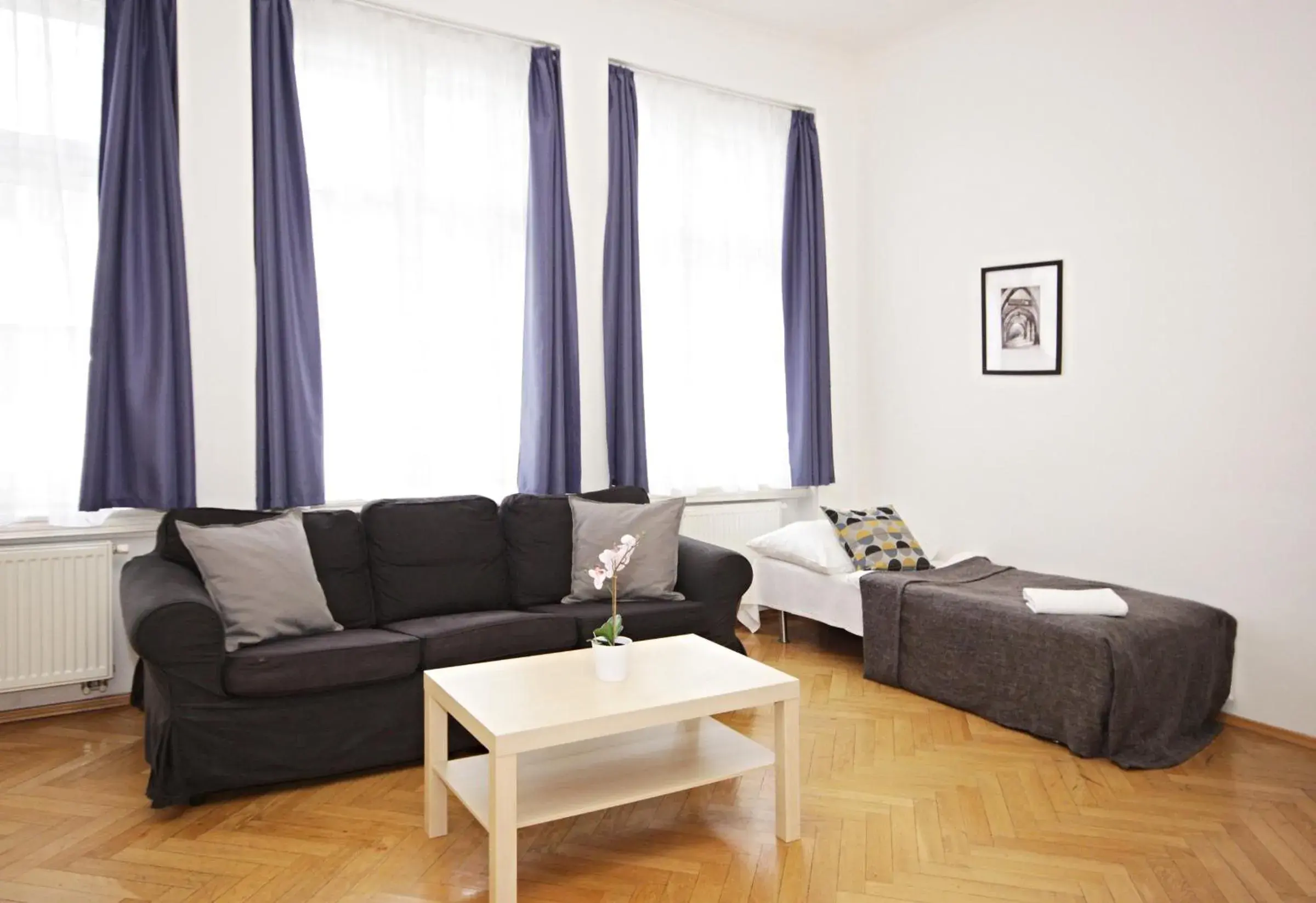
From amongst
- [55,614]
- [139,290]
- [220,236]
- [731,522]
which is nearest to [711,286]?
[731,522]

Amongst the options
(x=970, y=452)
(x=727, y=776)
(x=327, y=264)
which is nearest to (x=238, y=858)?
(x=727, y=776)

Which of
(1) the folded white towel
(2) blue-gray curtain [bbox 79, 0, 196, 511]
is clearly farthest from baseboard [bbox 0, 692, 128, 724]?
(1) the folded white towel

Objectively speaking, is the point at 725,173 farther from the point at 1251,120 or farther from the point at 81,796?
the point at 81,796

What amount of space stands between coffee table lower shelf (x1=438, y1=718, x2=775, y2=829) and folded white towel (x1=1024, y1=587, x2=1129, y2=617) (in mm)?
1440

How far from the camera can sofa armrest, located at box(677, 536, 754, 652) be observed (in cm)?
397

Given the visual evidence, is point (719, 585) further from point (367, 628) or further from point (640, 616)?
point (367, 628)

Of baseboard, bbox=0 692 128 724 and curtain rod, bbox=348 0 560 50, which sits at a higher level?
curtain rod, bbox=348 0 560 50

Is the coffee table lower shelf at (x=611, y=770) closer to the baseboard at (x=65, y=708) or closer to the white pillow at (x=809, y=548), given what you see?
the white pillow at (x=809, y=548)

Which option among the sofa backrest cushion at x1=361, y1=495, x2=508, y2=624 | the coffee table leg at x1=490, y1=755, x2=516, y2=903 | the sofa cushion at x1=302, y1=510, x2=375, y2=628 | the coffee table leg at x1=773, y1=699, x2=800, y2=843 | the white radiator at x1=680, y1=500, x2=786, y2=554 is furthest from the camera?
the white radiator at x1=680, y1=500, x2=786, y2=554

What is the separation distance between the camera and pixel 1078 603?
142 inches

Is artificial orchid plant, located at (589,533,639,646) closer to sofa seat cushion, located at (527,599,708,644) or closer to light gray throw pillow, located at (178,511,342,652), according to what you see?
sofa seat cushion, located at (527,599,708,644)

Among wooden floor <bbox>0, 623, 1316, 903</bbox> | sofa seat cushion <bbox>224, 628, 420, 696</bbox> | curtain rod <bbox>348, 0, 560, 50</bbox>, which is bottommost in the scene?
wooden floor <bbox>0, 623, 1316, 903</bbox>

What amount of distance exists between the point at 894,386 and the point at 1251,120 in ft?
7.22

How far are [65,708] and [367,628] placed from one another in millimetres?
1268
